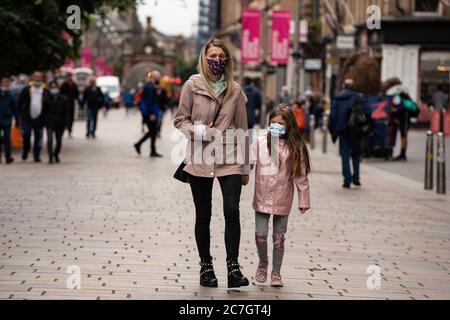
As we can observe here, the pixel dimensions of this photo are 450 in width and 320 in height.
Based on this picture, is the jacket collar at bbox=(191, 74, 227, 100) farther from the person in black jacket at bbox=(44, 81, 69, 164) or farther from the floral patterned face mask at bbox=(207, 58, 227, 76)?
the person in black jacket at bbox=(44, 81, 69, 164)

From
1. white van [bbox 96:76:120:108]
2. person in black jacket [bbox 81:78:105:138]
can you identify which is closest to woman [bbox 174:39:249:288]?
person in black jacket [bbox 81:78:105:138]

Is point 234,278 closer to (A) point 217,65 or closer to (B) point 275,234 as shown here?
(B) point 275,234

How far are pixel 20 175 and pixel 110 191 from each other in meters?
3.30

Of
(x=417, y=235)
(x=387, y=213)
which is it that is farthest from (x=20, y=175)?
(x=417, y=235)

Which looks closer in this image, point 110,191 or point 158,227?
point 158,227

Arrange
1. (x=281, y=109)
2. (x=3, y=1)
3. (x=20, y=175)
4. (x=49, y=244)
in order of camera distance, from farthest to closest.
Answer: (x=3, y=1) → (x=20, y=175) → (x=49, y=244) → (x=281, y=109)

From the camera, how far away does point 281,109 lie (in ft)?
30.0

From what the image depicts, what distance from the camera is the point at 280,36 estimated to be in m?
49.1

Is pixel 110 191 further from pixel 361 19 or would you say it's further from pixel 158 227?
pixel 361 19

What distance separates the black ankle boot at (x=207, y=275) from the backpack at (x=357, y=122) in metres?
10.3

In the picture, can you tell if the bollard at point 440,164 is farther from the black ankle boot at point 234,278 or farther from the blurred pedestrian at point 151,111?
the black ankle boot at point 234,278

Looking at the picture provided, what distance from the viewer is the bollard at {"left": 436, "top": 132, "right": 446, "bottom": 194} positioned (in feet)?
59.7

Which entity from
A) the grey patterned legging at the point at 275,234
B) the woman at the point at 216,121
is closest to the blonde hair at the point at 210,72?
the woman at the point at 216,121

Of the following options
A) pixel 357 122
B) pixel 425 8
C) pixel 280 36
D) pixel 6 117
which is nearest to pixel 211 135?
pixel 357 122
